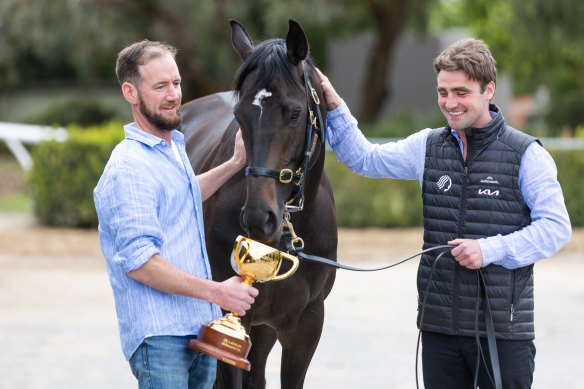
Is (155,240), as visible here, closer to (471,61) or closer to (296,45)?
(296,45)

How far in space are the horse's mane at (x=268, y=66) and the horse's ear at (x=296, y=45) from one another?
0.03 meters

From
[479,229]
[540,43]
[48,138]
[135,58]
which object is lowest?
[479,229]

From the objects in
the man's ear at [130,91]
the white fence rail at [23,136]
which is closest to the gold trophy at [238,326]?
the man's ear at [130,91]

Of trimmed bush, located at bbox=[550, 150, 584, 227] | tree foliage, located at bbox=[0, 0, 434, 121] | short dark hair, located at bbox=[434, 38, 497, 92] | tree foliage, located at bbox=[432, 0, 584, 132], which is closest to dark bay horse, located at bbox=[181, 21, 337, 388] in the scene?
short dark hair, located at bbox=[434, 38, 497, 92]

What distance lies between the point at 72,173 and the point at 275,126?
935 centimetres

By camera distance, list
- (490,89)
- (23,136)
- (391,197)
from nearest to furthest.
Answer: (490,89) < (391,197) < (23,136)

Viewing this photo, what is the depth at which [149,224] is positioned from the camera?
8.20ft

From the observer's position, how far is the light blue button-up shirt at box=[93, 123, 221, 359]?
250 cm

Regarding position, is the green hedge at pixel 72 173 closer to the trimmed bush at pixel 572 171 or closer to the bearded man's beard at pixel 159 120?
the trimmed bush at pixel 572 171

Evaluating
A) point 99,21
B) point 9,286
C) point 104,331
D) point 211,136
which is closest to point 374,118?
point 99,21

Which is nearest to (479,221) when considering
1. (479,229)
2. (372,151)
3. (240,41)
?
(479,229)

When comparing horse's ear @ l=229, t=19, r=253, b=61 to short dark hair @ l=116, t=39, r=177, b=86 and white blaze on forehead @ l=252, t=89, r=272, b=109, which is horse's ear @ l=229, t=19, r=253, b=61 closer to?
white blaze on forehead @ l=252, t=89, r=272, b=109

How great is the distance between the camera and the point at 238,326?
8.77ft

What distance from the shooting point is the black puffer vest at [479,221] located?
3.02m
